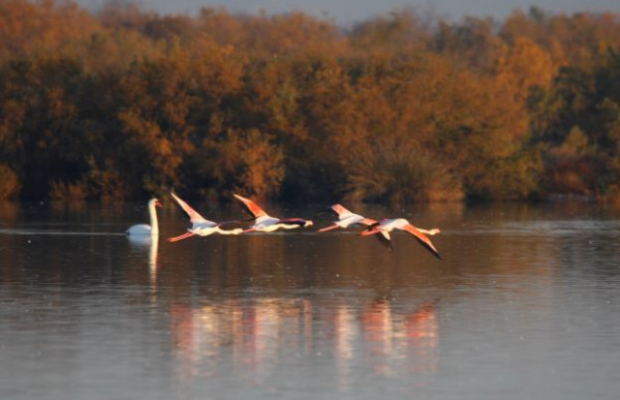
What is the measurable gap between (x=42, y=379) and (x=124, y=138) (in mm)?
39116

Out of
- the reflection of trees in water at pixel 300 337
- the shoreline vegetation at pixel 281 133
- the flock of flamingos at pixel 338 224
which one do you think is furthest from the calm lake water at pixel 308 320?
the shoreline vegetation at pixel 281 133

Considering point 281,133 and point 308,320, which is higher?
point 281,133

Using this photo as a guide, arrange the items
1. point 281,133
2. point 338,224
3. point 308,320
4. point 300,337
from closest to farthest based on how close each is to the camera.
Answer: point 300,337 < point 308,320 < point 338,224 < point 281,133

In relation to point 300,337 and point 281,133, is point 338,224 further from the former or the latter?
point 281,133

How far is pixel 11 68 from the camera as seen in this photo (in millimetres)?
53562

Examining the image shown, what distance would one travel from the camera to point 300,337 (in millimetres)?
14305

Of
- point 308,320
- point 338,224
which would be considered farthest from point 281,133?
point 308,320

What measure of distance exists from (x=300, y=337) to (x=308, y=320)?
1222 millimetres

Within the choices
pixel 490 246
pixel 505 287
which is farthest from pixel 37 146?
pixel 505 287

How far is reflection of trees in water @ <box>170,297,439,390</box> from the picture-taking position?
12.7 m

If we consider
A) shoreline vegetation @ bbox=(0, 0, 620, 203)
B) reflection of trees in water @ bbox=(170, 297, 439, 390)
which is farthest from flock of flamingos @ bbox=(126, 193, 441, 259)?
shoreline vegetation @ bbox=(0, 0, 620, 203)

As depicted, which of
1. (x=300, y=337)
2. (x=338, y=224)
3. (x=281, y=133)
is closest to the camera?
(x=300, y=337)

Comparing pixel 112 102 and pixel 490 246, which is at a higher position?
pixel 112 102

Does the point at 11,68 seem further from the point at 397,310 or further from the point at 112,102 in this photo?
the point at 397,310
